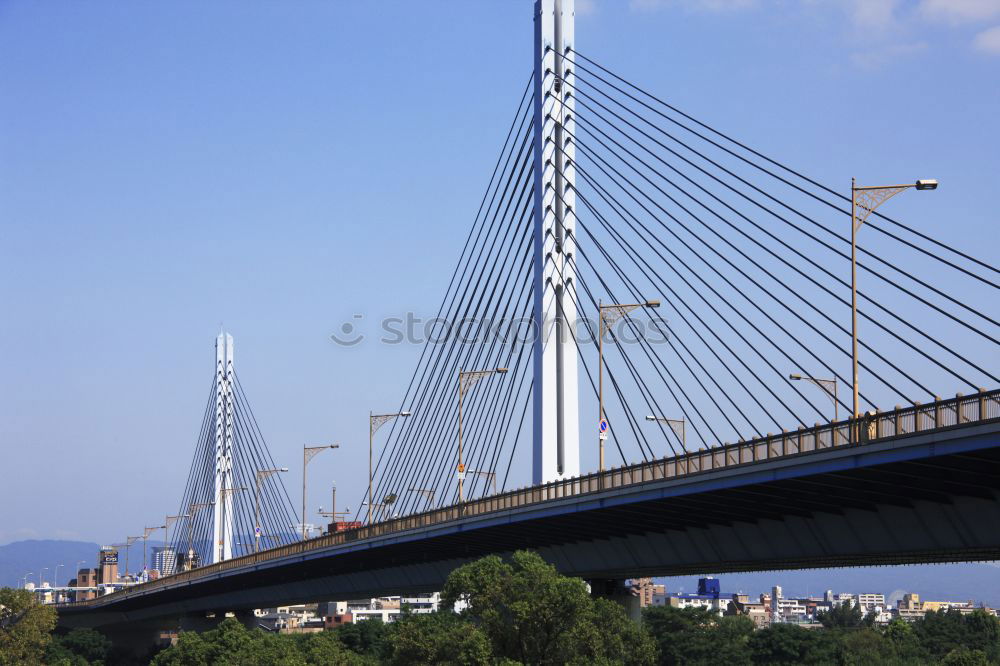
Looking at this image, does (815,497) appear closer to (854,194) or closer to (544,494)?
(854,194)

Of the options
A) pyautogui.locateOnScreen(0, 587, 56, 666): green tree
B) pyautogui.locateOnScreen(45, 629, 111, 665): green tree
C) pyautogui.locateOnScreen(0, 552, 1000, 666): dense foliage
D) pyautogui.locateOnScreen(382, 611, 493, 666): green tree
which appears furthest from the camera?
pyautogui.locateOnScreen(45, 629, 111, 665): green tree

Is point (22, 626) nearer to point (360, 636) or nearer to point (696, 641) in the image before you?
point (360, 636)

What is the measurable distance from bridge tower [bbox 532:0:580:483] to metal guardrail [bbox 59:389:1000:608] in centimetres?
347

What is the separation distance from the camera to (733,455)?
160 ft

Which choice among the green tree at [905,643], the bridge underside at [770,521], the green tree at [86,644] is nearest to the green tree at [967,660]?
the green tree at [905,643]

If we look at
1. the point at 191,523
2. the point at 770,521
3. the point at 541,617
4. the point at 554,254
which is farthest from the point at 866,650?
the point at 541,617

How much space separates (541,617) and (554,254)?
2159cm

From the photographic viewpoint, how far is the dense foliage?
52688 mm

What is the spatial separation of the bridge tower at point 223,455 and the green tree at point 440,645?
254ft

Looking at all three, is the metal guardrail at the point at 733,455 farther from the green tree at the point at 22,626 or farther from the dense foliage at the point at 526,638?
the green tree at the point at 22,626

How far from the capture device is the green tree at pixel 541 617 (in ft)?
172

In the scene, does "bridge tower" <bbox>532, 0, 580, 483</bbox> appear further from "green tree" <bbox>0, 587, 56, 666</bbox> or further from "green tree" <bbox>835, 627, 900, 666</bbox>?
"green tree" <bbox>835, 627, 900, 666</bbox>

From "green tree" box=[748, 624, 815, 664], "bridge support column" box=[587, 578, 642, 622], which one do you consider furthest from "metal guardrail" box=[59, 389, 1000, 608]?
"green tree" box=[748, 624, 815, 664]

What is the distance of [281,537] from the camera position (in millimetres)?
128375
